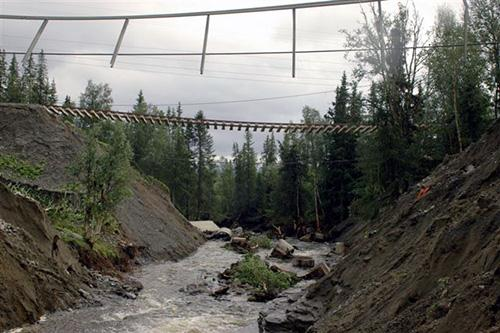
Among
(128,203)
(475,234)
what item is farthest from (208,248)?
(475,234)

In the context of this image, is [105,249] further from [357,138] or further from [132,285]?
[357,138]

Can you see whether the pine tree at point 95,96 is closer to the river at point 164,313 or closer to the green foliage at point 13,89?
the green foliage at point 13,89

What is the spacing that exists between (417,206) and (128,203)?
853 inches

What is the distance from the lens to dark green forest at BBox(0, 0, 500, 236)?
26531 mm

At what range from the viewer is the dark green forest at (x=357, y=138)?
26.5m

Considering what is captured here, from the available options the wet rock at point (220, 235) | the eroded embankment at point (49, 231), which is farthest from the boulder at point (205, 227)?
the eroded embankment at point (49, 231)

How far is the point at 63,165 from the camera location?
3022 centimetres

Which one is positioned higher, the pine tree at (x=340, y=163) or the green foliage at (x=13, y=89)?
the green foliage at (x=13, y=89)

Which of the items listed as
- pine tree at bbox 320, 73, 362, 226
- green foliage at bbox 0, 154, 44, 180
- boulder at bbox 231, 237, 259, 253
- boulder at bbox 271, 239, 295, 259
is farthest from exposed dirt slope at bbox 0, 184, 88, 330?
pine tree at bbox 320, 73, 362, 226

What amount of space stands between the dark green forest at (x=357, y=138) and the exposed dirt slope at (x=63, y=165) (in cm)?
694

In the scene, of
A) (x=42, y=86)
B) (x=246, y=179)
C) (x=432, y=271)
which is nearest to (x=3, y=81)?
(x=42, y=86)

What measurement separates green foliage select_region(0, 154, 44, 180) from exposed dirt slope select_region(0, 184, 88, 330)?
11166 mm

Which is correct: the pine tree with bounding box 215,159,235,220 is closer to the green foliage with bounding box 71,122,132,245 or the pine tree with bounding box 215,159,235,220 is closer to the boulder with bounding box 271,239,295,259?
the boulder with bounding box 271,239,295,259

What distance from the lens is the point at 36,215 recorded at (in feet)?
55.3
